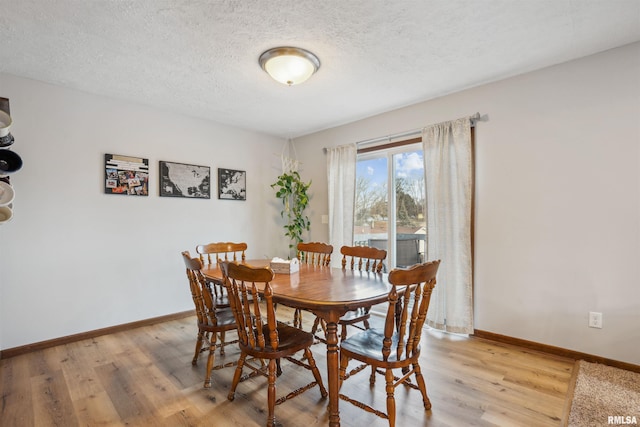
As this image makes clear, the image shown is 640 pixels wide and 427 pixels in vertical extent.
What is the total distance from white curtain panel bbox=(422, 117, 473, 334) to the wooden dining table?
113cm

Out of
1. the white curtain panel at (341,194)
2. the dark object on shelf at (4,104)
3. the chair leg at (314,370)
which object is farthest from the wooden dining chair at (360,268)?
the dark object on shelf at (4,104)

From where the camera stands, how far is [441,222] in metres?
3.18

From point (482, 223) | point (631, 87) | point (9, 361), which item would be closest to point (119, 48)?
point (9, 361)

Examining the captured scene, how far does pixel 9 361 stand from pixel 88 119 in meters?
2.26

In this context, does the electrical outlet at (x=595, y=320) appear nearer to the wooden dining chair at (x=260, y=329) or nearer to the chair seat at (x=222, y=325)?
the wooden dining chair at (x=260, y=329)

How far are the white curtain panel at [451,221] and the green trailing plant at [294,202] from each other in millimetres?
1868

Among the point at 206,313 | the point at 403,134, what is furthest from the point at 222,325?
the point at 403,134

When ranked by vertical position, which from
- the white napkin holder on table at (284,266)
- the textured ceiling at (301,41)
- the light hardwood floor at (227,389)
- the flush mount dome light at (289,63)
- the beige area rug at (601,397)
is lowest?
the light hardwood floor at (227,389)

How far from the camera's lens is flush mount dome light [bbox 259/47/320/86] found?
7.65 ft

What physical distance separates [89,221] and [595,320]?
4556mm

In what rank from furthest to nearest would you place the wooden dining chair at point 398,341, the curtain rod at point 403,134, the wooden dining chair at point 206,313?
the curtain rod at point 403,134, the wooden dining chair at point 206,313, the wooden dining chair at point 398,341

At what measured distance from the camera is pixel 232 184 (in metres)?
4.24

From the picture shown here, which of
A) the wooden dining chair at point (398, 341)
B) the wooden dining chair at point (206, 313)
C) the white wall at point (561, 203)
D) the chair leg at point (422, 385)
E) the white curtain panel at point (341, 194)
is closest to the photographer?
the wooden dining chair at point (398, 341)

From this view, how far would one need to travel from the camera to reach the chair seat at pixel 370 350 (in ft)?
5.33
